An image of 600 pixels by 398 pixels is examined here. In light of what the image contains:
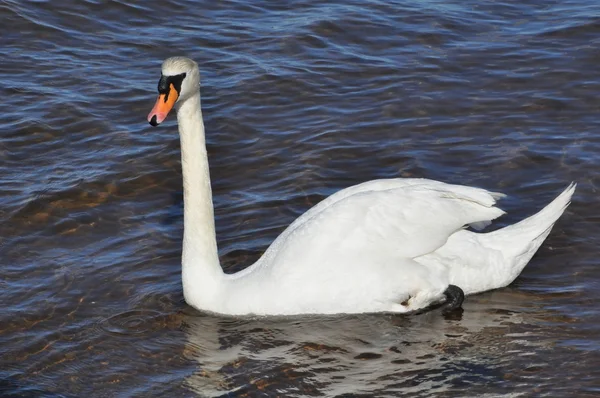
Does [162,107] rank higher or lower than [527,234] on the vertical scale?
higher

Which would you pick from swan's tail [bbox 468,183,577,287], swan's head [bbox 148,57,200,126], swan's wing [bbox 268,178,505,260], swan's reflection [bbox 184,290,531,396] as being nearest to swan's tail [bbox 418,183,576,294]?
swan's tail [bbox 468,183,577,287]

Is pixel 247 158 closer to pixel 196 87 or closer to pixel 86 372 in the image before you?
pixel 196 87

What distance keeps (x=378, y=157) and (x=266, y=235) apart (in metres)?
1.70

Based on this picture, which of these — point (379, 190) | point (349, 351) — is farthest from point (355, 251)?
point (349, 351)

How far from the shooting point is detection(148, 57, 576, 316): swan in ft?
24.6

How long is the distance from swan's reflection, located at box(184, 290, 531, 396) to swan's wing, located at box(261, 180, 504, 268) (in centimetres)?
46

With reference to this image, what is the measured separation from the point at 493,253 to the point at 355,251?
1030 millimetres

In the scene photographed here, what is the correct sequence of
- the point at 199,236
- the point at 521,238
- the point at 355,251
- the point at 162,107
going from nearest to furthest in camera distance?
1. the point at 162,107
2. the point at 355,251
3. the point at 199,236
4. the point at 521,238

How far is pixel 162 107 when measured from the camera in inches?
280

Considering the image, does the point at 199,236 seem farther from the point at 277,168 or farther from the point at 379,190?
the point at 277,168

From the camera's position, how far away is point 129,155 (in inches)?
403

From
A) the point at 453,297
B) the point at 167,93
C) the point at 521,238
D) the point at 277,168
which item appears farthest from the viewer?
Answer: the point at 277,168

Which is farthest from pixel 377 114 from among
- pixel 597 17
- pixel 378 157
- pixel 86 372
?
pixel 86 372

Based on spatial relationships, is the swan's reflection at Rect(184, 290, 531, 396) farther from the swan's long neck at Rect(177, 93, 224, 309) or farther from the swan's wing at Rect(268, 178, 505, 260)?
the swan's wing at Rect(268, 178, 505, 260)
